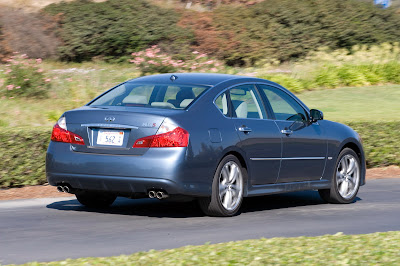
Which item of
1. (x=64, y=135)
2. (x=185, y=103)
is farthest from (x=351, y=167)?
(x=64, y=135)

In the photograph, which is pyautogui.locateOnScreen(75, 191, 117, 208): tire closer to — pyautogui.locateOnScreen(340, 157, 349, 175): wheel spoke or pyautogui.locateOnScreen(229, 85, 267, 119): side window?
pyautogui.locateOnScreen(229, 85, 267, 119): side window

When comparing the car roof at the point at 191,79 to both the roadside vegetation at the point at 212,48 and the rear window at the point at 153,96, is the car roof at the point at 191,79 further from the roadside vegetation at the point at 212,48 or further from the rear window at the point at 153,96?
the roadside vegetation at the point at 212,48

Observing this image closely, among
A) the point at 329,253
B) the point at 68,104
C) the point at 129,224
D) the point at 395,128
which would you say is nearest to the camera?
the point at 329,253

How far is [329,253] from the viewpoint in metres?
6.68

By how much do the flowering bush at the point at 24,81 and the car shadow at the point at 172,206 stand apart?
8.65 metres

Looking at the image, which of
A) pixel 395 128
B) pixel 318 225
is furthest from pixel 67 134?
pixel 395 128

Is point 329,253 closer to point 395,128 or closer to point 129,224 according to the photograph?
point 129,224

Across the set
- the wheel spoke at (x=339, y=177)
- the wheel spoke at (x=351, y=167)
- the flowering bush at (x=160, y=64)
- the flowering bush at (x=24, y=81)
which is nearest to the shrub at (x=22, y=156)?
the wheel spoke at (x=339, y=177)

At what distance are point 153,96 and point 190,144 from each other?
3.81 feet

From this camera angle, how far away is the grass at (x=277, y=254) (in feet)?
20.8

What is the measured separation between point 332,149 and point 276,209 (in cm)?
116

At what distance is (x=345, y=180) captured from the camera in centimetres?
1120

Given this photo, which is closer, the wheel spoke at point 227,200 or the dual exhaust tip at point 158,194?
the dual exhaust tip at point 158,194

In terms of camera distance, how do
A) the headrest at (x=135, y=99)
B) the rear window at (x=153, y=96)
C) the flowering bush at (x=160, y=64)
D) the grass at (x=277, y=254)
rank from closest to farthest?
the grass at (x=277, y=254) < the rear window at (x=153, y=96) < the headrest at (x=135, y=99) < the flowering bush at (x=160, y=64)
